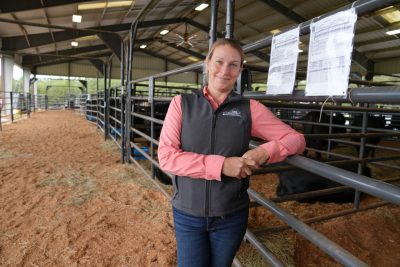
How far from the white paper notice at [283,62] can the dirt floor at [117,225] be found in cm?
117

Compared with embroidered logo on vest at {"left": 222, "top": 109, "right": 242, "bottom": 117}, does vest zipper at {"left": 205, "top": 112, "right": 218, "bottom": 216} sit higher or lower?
lower

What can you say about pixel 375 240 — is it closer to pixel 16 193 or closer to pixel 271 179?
pixel 271 179

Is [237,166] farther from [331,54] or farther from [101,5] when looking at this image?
[101,5]

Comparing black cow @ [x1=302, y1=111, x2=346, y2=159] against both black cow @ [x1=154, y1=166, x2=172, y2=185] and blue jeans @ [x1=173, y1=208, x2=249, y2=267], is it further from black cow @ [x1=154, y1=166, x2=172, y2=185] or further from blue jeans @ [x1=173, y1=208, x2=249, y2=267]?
blue jeans @ [x1=173, y1=208, x2=249, y2=267]

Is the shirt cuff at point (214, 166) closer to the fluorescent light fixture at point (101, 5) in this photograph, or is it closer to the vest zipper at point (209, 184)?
the vest zipper at point (209, 184)

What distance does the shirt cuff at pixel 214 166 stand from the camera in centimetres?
113

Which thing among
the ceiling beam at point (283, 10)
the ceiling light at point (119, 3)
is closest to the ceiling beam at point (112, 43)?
the ceiling light at point (119, 3)

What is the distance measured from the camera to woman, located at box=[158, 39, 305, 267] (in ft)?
3.86

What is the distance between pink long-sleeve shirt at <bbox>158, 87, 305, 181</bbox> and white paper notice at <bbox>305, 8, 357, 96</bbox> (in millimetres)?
193

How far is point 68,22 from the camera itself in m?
10.8

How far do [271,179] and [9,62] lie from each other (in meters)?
14.0

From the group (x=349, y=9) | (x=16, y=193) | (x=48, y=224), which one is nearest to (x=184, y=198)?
(x=349, y=9)

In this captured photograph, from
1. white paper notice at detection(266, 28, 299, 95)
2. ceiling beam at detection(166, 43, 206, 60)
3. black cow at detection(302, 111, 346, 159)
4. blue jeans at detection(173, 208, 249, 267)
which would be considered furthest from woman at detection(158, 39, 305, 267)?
ceiling beam at detection(166, 43, 206, 60)

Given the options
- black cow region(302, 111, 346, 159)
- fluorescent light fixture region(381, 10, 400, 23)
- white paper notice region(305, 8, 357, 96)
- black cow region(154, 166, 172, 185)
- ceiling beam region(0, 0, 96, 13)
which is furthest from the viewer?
fluorescent light fixture region(381, 10, 400, 23)
